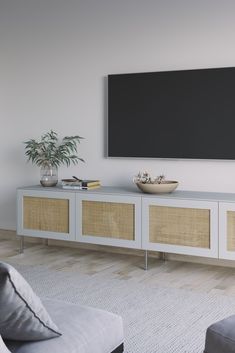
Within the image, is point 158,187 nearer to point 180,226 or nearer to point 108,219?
point 180,226

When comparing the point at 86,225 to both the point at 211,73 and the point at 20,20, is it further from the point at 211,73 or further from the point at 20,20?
the point at 20,20

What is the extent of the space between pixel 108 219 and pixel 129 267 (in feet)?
1.47

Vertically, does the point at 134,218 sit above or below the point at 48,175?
below

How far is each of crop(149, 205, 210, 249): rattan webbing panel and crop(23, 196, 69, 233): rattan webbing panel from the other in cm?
88

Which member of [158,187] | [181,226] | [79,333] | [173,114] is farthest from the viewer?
[173,114]

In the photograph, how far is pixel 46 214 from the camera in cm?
479

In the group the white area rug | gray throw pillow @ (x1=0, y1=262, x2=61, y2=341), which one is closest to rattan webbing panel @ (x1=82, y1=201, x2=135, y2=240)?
the white area rug

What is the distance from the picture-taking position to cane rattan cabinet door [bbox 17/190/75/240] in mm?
4672

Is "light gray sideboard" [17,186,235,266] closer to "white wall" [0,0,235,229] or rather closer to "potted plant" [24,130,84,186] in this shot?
→ "potted plant" [24,130,84,186]

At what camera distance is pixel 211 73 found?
439 cm

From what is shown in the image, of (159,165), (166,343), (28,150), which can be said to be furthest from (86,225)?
(166,343)

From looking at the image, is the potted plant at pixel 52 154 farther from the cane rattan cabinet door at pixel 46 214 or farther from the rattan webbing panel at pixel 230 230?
the rattan webbing panel at pixel 230 230

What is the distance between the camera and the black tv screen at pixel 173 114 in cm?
436

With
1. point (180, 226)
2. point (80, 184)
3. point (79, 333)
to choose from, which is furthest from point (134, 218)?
point (79, 333)
